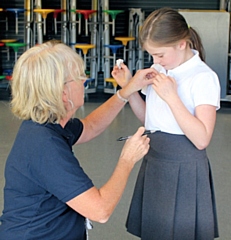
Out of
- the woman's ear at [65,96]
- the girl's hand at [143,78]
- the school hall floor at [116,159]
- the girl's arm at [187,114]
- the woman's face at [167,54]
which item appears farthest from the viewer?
the school hall floor at [116,159]

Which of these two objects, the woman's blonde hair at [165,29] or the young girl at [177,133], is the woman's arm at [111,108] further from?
the woman's blonde hair at [165,29]

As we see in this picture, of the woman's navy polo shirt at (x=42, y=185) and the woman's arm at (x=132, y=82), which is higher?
the woman's arm at (x=132, y=82)

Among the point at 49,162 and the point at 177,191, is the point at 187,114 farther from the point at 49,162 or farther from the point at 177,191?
the point at 49,162

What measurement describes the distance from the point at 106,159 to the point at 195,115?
2.52m

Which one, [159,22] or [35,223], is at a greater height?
[159,22]

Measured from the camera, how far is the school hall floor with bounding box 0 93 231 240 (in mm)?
3152

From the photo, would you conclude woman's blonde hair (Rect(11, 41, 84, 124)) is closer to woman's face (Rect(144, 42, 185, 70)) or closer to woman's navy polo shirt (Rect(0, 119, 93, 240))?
woman's navy polo shirt (Rect(0, 119, 93, 240))

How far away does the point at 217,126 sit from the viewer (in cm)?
561

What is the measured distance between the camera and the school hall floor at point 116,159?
10.3 ft

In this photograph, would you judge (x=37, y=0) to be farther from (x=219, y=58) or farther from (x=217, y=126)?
(x=217, y=126)

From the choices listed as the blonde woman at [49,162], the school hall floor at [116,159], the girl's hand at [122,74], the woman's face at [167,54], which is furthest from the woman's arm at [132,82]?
the school hall floor at [116,159]

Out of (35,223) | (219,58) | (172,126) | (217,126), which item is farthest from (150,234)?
(219,58)

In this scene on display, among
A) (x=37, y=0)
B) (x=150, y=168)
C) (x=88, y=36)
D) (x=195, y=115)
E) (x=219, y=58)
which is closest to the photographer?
(x=195, y=115)

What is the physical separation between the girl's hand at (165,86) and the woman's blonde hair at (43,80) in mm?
376
